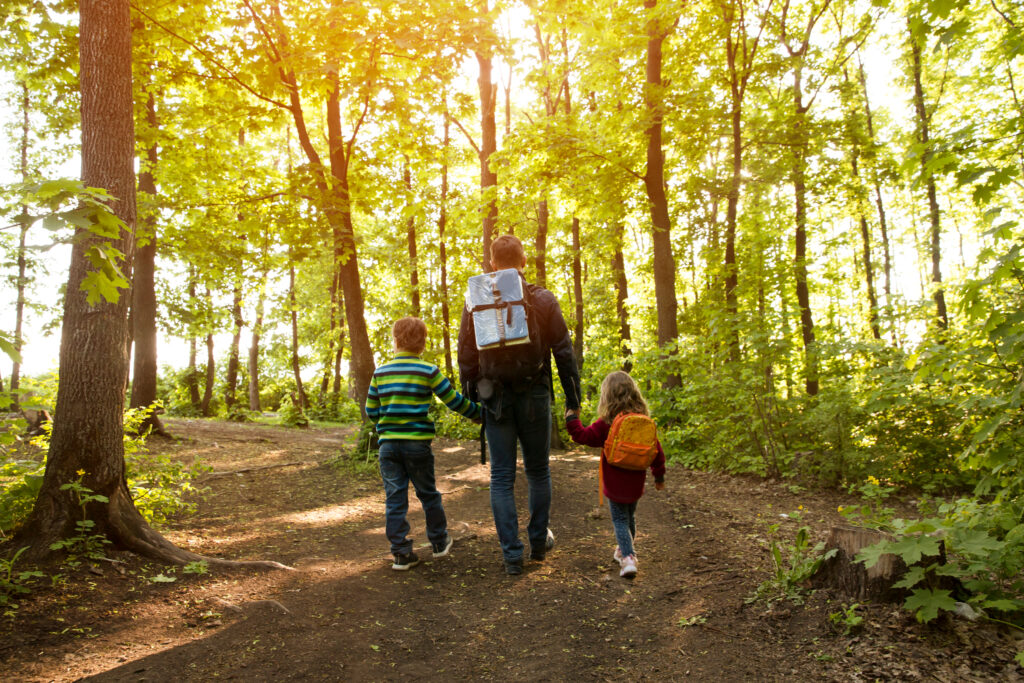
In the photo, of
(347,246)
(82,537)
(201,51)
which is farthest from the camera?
(347,246)

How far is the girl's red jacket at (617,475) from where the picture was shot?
4.30m

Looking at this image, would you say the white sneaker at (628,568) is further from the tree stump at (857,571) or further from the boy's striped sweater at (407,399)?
the boy's striped sweater at (407,399)

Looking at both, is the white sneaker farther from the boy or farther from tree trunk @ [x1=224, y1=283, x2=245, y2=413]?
tree trunk @ [x1=224, y1=283, x2=245, y2=413]

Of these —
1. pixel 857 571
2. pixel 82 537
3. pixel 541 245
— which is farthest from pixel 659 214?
pixel 82 537

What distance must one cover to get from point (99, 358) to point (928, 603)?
17.8 feet

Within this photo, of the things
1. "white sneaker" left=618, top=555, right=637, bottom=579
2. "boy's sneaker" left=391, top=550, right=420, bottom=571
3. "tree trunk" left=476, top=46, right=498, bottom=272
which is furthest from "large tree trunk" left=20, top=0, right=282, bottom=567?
"tree trunk" left=476, top=46, right=498, bottom=272

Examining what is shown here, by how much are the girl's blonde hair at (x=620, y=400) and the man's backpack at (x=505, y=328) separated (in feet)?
2.15

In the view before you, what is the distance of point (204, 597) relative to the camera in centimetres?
394

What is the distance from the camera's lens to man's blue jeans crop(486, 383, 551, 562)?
4270 mm

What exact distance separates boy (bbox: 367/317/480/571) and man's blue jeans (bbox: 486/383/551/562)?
11.4 inches

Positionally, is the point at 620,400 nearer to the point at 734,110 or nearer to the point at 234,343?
the point at 734,110

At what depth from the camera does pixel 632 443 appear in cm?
427

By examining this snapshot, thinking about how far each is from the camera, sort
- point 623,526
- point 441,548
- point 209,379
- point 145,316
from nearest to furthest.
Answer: point 623,526 → point 441,548 → point 145,316 → point 209,379

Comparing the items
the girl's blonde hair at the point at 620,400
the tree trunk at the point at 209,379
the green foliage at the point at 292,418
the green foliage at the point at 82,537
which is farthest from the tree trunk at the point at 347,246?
the tree trunk at the point at 209,379
